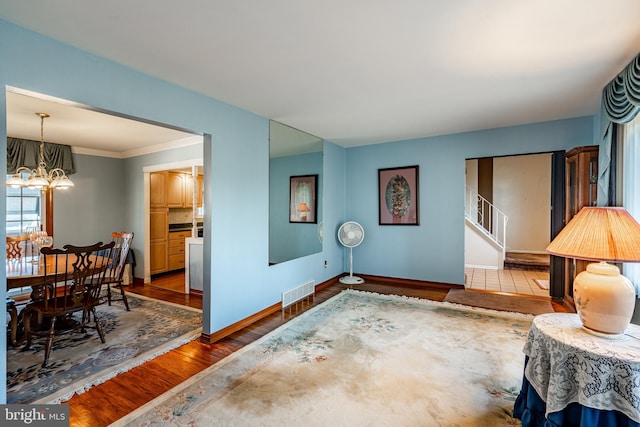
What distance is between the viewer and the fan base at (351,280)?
483cm

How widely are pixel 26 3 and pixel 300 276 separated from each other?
3547mm

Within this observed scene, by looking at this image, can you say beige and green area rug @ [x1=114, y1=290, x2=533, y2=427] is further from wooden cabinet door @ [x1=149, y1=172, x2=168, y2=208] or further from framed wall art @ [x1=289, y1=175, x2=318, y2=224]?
wooden cabinet door @ [x1=149, y1=172, x2=168, y2=208]

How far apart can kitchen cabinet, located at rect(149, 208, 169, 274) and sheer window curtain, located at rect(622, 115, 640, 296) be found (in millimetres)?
6415

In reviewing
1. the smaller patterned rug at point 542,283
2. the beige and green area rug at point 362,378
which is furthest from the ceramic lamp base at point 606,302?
the smaller patterned rug at point 542,283

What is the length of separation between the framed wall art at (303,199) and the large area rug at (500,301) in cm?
227

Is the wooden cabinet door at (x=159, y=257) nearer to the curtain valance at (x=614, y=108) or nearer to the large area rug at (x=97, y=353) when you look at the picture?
the large area rug at (x=97, y=353)

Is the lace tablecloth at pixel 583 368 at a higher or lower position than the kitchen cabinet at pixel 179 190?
lower

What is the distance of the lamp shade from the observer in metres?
1.45

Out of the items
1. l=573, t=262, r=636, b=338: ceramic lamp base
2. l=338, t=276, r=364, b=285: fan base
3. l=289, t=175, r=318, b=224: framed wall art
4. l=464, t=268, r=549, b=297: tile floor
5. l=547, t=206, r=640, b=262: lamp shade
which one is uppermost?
l=289, t=175, r=318, b=224: framed wall art

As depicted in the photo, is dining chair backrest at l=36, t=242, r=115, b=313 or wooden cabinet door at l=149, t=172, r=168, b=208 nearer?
dining chair backrest at l=36, t=242, r=115, b=313

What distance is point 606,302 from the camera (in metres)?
1.44

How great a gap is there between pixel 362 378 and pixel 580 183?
10.6 ft

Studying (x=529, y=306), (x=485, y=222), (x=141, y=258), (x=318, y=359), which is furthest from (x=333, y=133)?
(x=485, y=222)

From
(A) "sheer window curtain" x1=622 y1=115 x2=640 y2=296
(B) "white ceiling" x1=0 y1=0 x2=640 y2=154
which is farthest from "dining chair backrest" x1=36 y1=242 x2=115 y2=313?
(A) "sheer window curtain" x1=622 y1=115 x2=640 y2=296
